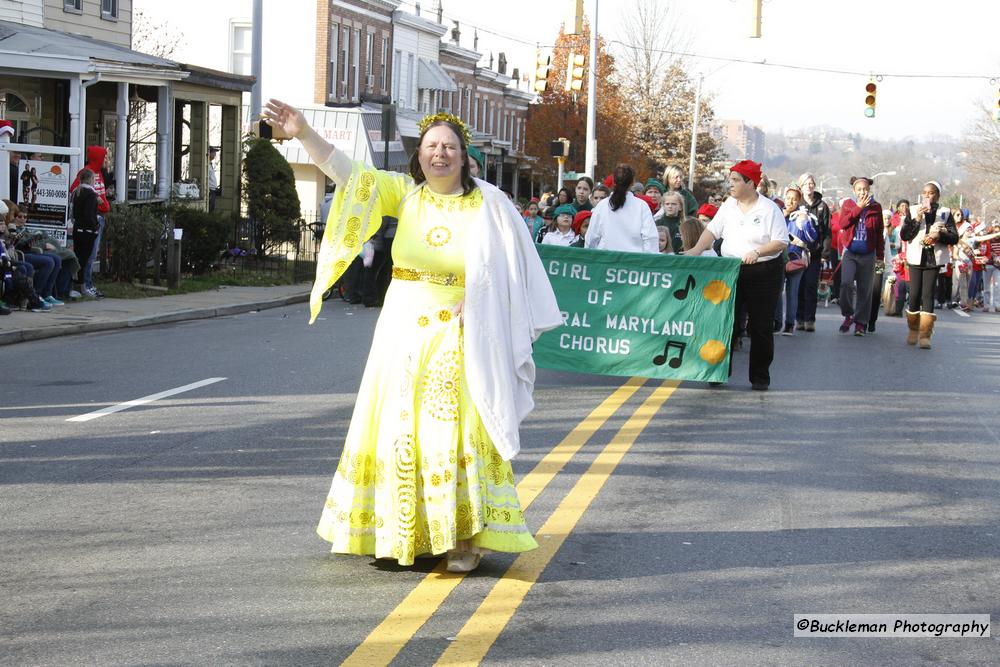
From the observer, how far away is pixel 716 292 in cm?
1261

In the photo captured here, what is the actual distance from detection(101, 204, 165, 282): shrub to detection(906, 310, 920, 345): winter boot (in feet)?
36.9

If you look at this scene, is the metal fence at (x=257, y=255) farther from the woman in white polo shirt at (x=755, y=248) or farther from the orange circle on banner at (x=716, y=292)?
the orange circle on banner at (x=716, y=292)

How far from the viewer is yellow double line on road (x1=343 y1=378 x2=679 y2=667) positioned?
5031 millimetres

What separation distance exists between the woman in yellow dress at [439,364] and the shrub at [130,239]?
53.9 ft

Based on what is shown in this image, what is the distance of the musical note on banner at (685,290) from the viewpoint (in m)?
12.6

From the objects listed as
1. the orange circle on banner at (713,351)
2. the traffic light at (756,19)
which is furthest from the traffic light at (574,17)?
the orange circle on banner at (713,351)

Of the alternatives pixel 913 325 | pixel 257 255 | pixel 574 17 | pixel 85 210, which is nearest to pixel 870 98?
pixel 574 17

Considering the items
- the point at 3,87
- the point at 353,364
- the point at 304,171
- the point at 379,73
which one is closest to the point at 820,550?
the point at 353,364

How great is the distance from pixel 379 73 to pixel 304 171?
30.7 feet

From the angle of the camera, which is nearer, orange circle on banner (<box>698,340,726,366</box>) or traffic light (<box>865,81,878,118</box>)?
orange circle on banner (<box>698,340,726,366</box>)

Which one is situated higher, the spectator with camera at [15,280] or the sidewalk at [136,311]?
the spectator with camera at [15,280]

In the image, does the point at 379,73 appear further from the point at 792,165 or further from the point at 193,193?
the point at 792,165

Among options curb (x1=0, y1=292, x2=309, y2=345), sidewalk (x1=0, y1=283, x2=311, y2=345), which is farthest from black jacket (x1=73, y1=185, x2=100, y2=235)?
curb (x1=0, y1=292, x2=309, y2=345)

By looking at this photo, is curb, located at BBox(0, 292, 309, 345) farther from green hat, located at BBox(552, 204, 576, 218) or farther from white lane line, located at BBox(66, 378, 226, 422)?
green hat, located at BBox(552, 204, 576, 218)
